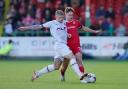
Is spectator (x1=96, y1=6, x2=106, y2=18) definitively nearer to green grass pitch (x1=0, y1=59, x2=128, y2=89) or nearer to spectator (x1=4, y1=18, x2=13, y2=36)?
spectator (x1=4, y1=18, x2=13, y2=36)

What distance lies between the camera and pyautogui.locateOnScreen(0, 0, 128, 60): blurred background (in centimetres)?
2917

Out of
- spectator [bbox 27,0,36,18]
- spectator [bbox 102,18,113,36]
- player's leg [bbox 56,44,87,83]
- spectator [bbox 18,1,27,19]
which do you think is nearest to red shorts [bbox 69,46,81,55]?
player's leg [bbox 56,44,87,83]

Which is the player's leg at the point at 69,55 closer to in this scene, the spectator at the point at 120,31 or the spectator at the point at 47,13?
the spectator at the point at 120,31

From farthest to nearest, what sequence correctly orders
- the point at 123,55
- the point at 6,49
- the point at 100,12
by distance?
the point at 100,12 < the point at 6,49 < the point at 123,55

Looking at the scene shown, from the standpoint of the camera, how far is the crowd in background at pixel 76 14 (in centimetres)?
3019

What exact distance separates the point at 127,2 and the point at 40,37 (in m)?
4.98

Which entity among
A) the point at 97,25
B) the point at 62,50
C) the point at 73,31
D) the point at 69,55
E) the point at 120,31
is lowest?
the point at 120,31

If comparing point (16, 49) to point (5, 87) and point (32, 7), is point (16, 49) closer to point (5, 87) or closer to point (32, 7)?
point (32, 7)

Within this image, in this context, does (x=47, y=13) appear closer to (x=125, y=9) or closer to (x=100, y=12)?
(x=100, y=12)

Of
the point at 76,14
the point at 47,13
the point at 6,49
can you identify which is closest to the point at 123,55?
the point at 76,14

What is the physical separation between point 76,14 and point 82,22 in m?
0.52

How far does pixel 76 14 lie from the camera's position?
30.1 m

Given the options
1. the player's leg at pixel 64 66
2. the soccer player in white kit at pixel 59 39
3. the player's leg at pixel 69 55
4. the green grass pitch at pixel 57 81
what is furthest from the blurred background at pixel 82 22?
the player's leg at pixel 69 55

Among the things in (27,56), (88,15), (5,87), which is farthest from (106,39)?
(5,87)
